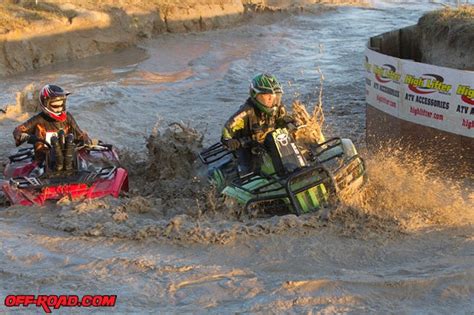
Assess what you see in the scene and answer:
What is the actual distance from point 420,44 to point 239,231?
902 centimetres

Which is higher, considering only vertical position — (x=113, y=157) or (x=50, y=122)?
(x=50, y=122)

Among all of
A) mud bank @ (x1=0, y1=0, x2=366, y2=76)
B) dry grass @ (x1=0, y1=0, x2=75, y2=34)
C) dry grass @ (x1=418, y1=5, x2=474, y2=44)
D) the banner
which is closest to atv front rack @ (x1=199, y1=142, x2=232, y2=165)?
the banner

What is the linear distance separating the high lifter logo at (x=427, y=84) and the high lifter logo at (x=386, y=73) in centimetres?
27

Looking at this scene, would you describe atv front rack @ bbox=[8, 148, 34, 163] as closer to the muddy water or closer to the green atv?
the muddy water

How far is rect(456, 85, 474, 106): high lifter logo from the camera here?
9.77 m

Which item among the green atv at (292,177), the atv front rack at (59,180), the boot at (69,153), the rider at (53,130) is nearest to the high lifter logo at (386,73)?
the green atv at (292,177)

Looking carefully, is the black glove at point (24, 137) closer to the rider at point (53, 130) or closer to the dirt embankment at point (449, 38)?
the rider at point (53, 130)

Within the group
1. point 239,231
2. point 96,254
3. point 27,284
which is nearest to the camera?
point 27,284

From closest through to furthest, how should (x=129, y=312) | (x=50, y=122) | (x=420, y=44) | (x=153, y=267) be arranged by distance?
1. (x=129, y=312)
2. (x=153, y=267)
3. (x=50, y=122)
4. (x=420, y=44)

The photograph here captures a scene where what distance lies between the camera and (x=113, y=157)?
9.61m

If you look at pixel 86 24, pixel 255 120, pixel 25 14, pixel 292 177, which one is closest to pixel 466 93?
pixel 255 120

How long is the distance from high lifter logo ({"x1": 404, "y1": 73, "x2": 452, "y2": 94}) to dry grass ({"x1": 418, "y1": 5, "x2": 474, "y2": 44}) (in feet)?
9.29

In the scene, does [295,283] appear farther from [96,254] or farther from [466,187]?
[466,187]

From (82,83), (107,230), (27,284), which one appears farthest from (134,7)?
(27,284)
